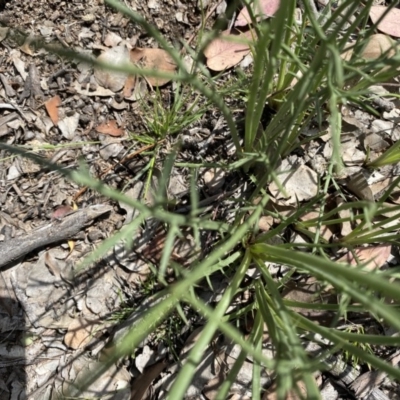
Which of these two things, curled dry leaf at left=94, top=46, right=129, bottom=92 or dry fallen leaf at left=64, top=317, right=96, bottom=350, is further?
curled dry leaf at left=94, top=46, right=129, bottom=92

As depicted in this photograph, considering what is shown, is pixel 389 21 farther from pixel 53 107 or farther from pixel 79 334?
pixel 79 334

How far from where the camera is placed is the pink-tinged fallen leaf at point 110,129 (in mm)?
1246

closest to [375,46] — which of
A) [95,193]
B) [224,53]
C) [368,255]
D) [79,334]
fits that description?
Answer: [224,53]

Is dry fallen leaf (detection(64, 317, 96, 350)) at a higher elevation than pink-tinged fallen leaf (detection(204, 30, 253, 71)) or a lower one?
lower

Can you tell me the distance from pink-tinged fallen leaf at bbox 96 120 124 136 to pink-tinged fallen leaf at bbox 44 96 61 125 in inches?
4.6

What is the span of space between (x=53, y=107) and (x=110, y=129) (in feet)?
0.55

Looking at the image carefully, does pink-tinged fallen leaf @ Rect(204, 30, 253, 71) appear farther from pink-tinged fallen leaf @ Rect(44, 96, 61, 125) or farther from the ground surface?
pink-tinged fallen leaf @ Rect(44, 96, 61, 125)

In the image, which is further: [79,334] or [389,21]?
[389,21]

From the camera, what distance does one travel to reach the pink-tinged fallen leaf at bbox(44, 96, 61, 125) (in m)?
1.26

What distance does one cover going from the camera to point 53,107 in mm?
1269

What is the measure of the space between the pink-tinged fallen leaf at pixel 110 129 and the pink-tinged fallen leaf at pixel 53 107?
0.12 meters

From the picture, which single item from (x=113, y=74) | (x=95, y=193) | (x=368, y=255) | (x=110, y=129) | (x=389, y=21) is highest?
(x=113, y=74)

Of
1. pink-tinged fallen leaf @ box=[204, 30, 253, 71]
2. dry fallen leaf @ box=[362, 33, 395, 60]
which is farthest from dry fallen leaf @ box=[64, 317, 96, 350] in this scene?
dry fallen leaf @ box=[362, 33, 395, 60]

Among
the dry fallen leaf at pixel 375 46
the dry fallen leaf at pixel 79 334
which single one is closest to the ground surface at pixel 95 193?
the dry fallen leaf at pixel 79 334
